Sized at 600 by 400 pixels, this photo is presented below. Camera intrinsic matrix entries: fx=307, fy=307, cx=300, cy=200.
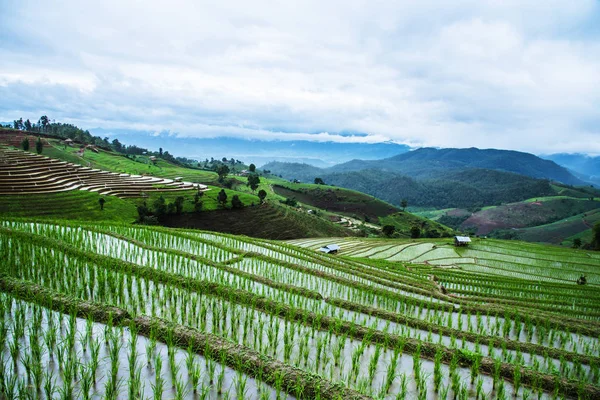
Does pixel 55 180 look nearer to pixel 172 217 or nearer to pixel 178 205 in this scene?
pixel 172 217

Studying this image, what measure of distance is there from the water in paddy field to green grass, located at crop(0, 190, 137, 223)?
38.2 m

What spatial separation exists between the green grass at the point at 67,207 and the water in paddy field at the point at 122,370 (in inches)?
1506

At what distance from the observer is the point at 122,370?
4.89 metres

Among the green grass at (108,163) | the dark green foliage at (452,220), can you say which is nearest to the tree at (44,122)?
the green grass at (108,163)

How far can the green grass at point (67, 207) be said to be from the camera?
36.9 metres

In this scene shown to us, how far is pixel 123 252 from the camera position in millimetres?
12773

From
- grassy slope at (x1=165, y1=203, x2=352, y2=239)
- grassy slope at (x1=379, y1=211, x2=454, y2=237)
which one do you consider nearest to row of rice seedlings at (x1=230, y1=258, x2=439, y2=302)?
grassy slope at (x1=165, y1=203, x2=352, y2=239)

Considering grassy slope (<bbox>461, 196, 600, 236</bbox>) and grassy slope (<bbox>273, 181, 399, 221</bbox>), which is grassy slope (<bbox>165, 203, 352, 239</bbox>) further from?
grassy slope (<bbox>461, 196, 600, 236</bbox>)

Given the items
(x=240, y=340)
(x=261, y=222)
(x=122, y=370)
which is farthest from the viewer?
(x=261, y=222)

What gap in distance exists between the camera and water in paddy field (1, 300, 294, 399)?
441 centimetres

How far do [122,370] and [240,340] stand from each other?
225 cm

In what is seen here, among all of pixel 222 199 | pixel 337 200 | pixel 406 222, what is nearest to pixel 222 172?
pixel 222 199

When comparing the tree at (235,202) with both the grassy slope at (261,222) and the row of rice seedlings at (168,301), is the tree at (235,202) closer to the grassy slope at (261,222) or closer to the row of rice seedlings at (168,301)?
the grassy slope at (261,222)

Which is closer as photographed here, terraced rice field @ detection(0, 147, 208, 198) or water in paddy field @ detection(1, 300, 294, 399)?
Answer: water in paddy field @ detection(1, 300, 294, 399)
